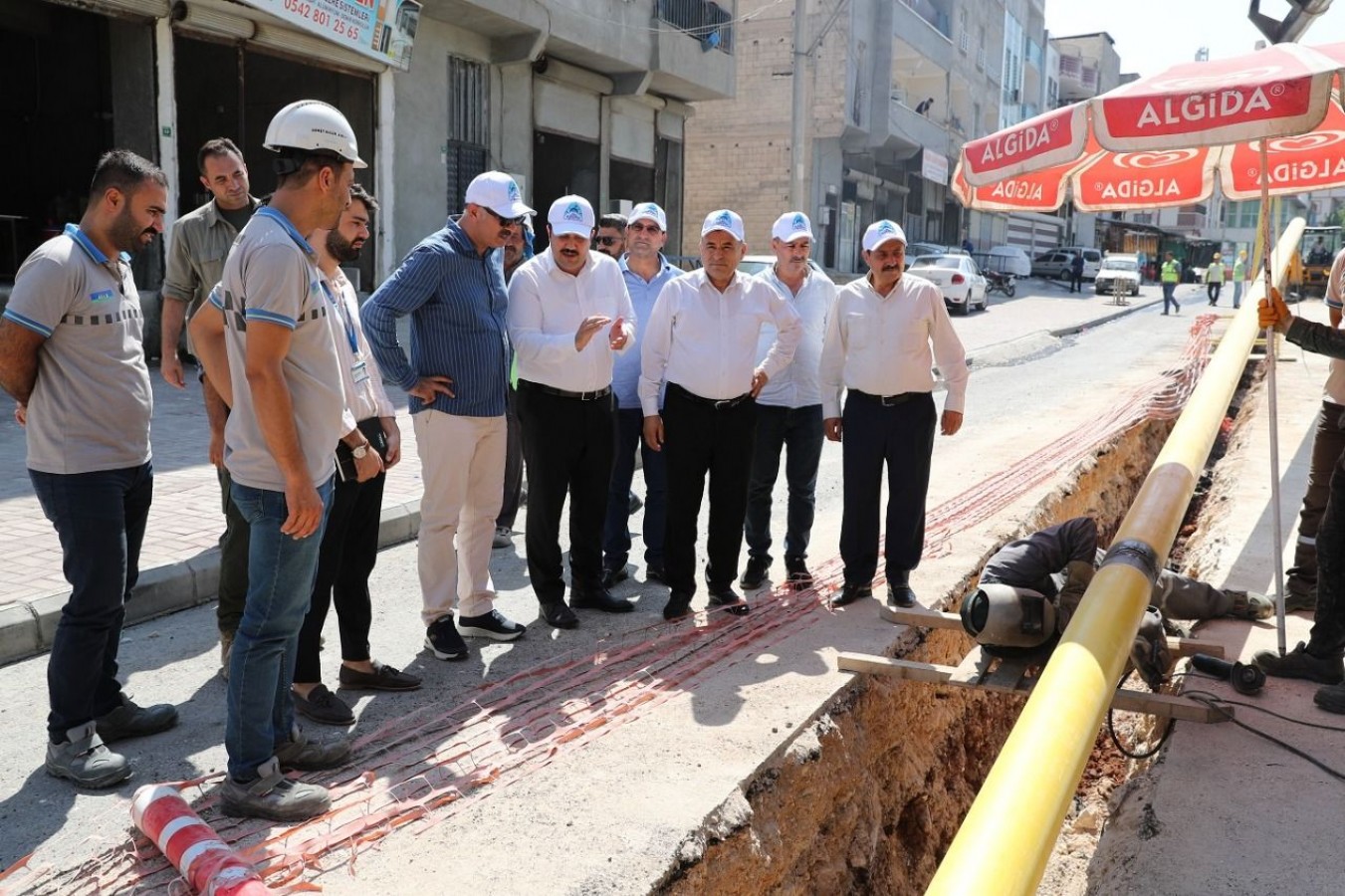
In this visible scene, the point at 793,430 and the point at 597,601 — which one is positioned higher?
the point at 793,430

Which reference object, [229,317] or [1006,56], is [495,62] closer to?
[229,317]

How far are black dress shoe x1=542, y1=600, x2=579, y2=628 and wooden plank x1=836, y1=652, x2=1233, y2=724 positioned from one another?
129 cm

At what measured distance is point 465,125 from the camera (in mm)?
16391

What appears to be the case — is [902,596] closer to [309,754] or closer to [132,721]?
[309,754]

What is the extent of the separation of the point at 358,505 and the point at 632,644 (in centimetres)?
143

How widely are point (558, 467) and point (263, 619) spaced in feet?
6.59

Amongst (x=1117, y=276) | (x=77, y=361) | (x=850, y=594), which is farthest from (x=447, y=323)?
(x=1117, y=276)

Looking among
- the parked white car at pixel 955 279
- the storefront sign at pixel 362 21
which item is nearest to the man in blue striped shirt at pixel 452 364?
the storefront sign at pixel 362 21

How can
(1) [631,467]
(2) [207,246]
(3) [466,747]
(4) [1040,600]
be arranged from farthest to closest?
(1) [631,467] → (2) [207,246] → (4) [1040,600] → (3) [466,747]

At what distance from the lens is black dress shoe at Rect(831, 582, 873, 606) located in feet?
17.8

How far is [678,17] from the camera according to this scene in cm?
2038

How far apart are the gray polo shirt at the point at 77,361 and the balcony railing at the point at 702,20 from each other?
17.8 meters

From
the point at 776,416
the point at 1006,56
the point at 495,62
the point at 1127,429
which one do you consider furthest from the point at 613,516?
the point at 1006,56

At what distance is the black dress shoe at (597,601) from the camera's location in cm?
531
